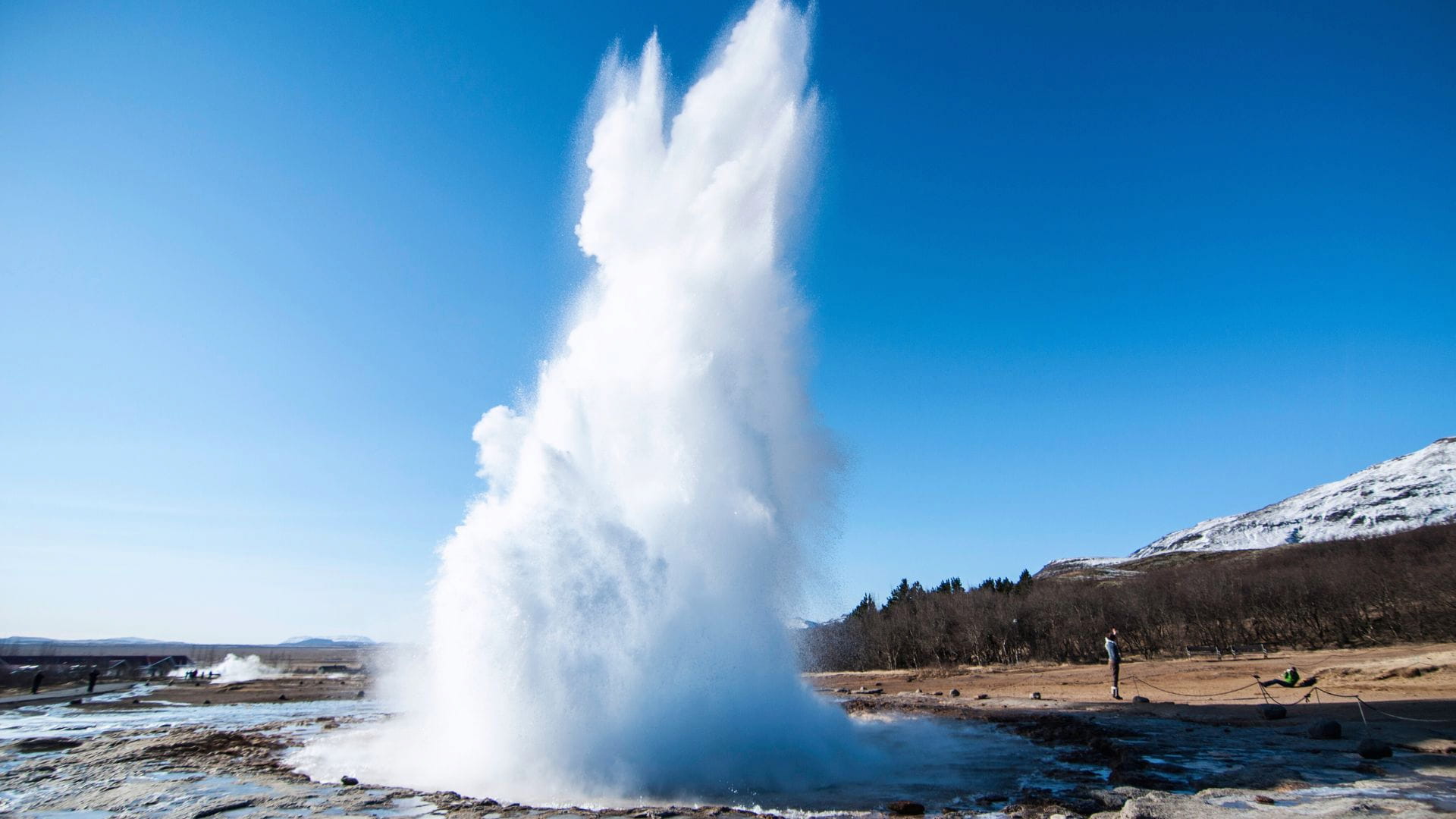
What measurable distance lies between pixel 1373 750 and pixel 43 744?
3758 cm

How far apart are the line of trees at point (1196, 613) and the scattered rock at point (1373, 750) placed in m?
34.6

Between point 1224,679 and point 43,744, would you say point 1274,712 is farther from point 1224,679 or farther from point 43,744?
point 43,744

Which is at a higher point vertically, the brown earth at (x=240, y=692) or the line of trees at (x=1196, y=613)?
the line of trees at (x=1196, y=613)

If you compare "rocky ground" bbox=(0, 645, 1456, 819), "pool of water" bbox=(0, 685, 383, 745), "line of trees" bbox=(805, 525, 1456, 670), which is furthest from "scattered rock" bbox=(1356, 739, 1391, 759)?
"line of trees" bbox=(805, 525, 1456, 670)

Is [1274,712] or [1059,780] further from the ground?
[1274,712]

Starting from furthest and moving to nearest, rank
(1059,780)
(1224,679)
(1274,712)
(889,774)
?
1. (1224,679)
2. (1274,712)
3. (889,774)
4. (1059,780)

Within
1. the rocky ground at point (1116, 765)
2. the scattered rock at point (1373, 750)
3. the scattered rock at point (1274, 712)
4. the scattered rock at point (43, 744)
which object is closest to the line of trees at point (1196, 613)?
the rocky ground at point (1116, 765)

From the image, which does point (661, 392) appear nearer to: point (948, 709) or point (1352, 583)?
point (948, 709)

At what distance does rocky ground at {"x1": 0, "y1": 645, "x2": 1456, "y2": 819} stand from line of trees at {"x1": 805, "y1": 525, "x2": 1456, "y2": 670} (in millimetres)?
26845

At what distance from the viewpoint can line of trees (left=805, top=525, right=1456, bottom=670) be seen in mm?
57406

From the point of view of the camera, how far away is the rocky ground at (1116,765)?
36.4ft

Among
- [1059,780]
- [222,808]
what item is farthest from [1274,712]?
[222,808]

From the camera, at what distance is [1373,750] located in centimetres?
1409

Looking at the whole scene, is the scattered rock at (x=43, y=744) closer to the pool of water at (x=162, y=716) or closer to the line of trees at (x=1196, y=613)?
the pool of water at (x=162, y=716)
